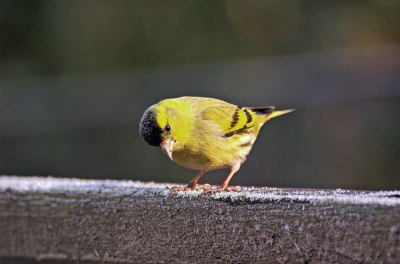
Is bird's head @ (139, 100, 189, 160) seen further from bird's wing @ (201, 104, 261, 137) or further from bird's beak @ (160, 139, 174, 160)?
bird's wing @ (201, 104, 261, 137)

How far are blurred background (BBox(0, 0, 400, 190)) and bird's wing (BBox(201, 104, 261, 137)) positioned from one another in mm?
2117

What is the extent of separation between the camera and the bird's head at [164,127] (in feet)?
9.16

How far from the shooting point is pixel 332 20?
7.12 meters

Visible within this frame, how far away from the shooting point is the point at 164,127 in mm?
2854

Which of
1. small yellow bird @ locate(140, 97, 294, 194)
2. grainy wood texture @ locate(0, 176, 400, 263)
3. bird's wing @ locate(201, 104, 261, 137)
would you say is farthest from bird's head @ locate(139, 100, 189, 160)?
grainy wood texture @ locate(0, 176, 400, 263)

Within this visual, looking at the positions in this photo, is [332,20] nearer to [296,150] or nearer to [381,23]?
[381,23]

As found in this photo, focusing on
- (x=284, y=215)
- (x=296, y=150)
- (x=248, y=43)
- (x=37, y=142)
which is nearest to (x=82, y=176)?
(x=37, y=142)

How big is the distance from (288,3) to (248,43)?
1017 millimetres

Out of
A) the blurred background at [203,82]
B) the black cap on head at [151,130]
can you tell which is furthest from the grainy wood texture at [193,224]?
the blurred background at [203,82]

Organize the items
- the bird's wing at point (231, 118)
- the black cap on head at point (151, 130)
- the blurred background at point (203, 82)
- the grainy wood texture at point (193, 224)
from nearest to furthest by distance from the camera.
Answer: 1. the grainy wood texture at point (193, 224)
2. the black cap on head at point (151, 130)
3. the bird's wing at point (231, 118)
4. the blurred background at point (203, 82)

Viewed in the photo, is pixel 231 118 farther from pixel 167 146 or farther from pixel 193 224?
pixel 193 224

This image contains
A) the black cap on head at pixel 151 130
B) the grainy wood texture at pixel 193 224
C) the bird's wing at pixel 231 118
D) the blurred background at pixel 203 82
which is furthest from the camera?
the blurred background at pixel 203 82

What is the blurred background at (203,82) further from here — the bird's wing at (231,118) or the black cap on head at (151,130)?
the black cap on head at (151,130)

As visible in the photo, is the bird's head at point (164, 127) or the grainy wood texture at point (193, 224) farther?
the bird's head at point (164, 127)
